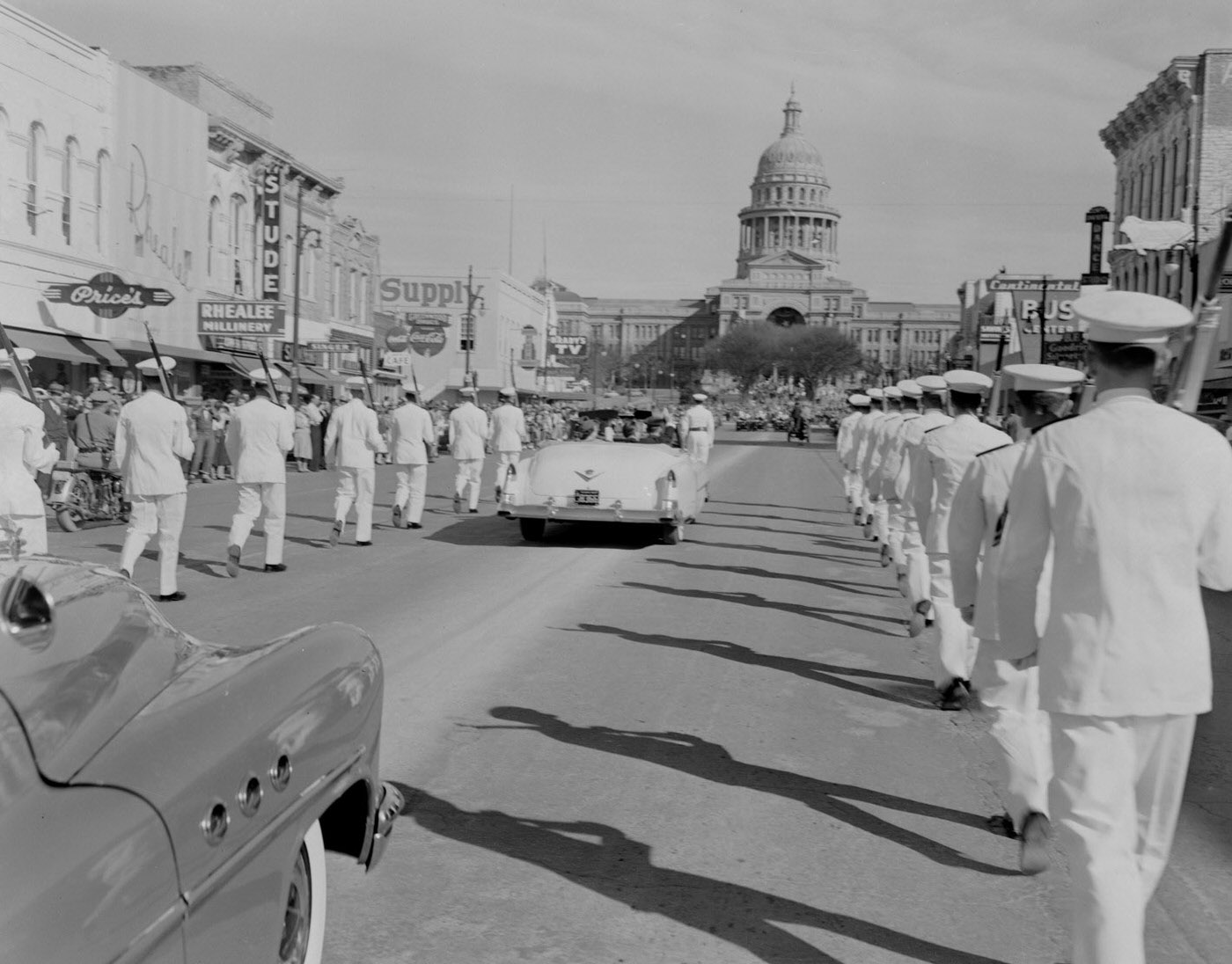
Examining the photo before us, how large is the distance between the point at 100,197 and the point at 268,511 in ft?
74.1

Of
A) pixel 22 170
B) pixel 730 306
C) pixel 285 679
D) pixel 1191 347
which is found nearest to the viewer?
pixel 285 679

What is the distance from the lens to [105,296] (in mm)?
29406

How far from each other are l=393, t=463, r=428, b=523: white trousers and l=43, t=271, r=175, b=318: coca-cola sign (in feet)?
48.8

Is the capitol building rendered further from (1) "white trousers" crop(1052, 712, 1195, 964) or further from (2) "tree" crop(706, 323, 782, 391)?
(1) "white trousers" crop(1052, 712, 1195, 964)

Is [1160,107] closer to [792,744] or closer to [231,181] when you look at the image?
[231,181]

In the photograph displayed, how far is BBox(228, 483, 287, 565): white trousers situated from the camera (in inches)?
474

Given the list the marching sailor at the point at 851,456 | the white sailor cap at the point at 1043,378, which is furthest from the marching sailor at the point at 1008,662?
the marching sailor at the point at 851,456

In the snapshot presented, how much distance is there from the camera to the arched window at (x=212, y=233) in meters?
38.7

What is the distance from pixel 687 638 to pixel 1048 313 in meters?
39.0

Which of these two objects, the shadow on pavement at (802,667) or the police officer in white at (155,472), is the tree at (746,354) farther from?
the shadow on pavement at (802,667)

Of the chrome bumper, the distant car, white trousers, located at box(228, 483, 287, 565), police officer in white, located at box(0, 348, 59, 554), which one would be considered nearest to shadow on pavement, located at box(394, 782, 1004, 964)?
the chrome bumper

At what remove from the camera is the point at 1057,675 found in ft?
10.9

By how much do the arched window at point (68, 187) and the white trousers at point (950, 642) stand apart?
1081 inches

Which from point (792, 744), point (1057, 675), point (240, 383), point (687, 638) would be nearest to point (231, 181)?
point (240, 383)
